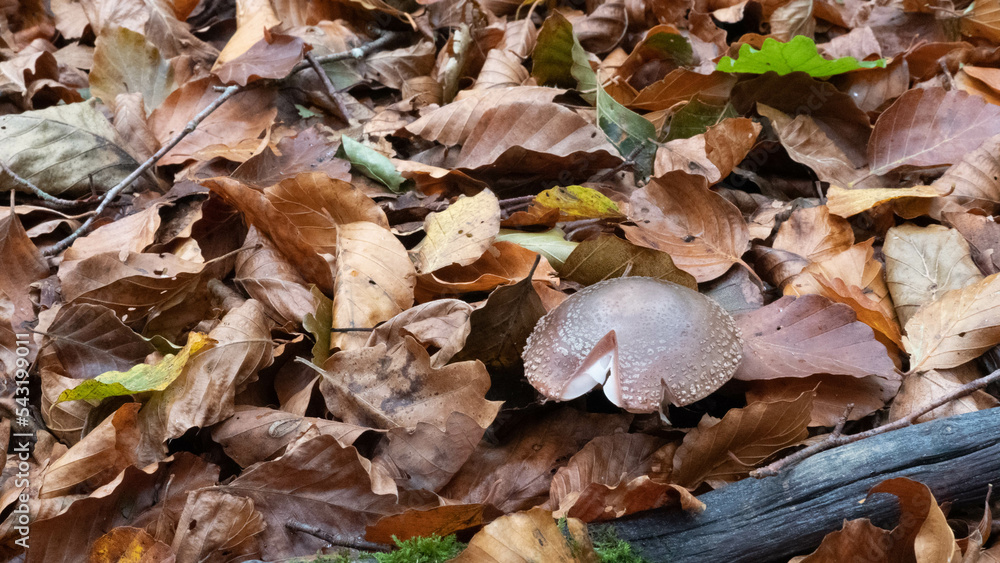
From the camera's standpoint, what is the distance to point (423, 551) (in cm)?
141

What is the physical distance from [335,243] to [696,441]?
126 centimetres

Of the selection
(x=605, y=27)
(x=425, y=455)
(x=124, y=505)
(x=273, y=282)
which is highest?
(x=605, y=27)

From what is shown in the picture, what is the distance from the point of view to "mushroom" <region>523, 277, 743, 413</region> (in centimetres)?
162

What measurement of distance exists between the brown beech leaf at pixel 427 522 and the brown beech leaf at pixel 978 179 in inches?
76.2

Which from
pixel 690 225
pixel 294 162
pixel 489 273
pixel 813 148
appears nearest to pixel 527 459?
pixel 489 273

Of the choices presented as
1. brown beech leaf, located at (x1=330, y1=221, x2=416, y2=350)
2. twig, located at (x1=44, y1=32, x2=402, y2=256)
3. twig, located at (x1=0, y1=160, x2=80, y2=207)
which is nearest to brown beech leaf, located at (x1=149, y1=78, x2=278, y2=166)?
twig, located at (x1=44, y1=32, x2=402, y2=256)

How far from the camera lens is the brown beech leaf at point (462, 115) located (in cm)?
256

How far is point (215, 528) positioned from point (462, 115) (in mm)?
1682

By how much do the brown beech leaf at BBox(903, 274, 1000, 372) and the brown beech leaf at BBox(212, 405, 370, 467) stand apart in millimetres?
1525

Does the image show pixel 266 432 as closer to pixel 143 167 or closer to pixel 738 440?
pixel 738 440

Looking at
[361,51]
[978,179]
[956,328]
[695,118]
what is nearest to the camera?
[956,328]

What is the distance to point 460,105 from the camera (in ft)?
8.52

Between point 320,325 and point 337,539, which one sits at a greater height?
point 320,325

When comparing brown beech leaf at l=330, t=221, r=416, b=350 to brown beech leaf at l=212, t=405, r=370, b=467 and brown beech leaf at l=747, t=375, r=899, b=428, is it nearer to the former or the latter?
brown beech leaf at l=212, t=405, r=370, b=467
